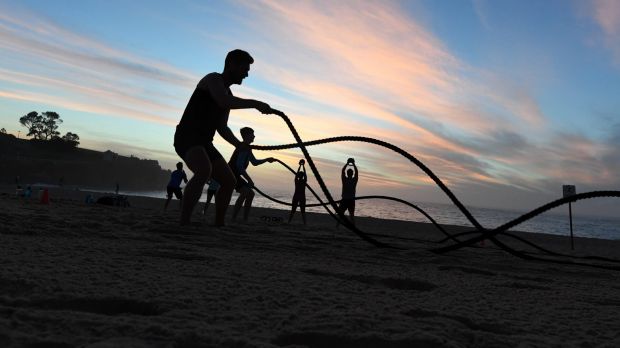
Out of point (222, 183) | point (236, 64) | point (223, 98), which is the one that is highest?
point (236, 64)

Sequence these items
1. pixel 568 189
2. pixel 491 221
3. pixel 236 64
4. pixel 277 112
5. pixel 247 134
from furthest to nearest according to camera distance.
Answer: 1. pixel 491 221
2. pixel 568 189
3. pixel 247 134
4. pixel 236 64
5. pixel 277 112

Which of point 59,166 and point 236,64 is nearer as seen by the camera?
point 236,64

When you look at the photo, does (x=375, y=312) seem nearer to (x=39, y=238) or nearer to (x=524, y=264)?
(x=39, y=238)

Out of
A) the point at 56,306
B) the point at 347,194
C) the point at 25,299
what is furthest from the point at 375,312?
the point at 347,194

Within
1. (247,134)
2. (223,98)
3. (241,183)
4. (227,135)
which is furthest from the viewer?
(241,183)

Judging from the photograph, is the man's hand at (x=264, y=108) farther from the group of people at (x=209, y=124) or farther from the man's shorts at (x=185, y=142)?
the man's shorts at (x=185, y=142)

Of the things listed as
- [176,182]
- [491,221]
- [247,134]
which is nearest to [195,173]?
[247,134]

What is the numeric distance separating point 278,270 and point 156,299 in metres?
0.97

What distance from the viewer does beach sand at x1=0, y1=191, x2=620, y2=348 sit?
136 cm

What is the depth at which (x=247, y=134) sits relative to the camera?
7258mm

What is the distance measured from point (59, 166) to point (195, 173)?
8920 cm

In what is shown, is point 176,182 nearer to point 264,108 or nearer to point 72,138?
point 264,108

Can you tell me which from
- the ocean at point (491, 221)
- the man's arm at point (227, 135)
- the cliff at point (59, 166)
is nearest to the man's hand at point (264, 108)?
the man's arm at point (227, 135)

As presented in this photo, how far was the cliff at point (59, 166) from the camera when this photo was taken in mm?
74062
